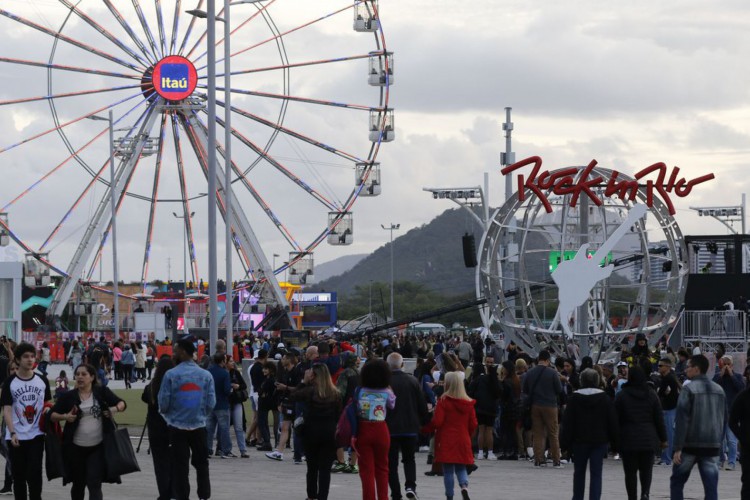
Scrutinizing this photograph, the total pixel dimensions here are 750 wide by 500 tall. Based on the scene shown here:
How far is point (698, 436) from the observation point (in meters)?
12.5

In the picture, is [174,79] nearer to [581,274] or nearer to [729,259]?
[729,259]

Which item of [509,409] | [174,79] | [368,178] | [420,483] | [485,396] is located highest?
[174,79]

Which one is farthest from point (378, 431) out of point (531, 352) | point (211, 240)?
point (531, 352)

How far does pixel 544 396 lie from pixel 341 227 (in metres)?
30.6

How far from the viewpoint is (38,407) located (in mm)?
12602

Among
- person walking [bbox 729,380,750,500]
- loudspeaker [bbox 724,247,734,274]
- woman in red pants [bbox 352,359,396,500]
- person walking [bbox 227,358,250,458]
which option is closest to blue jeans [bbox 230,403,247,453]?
person walking [bbox 227,358,250,458]

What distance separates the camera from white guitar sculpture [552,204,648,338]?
2778 centimetres

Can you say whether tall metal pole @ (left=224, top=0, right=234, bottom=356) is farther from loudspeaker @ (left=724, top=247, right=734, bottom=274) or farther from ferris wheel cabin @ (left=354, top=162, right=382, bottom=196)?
loudspeaker @ (left=724, top=247, right=734, bottom=274)

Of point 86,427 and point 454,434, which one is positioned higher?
point 86,427

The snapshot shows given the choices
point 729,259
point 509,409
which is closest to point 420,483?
point 509,409

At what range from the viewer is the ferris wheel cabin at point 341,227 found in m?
49.2

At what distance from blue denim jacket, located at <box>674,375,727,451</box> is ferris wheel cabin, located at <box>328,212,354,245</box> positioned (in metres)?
36.8

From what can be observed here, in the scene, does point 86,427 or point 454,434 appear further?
point 454,434

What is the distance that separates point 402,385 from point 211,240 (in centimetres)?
1196
